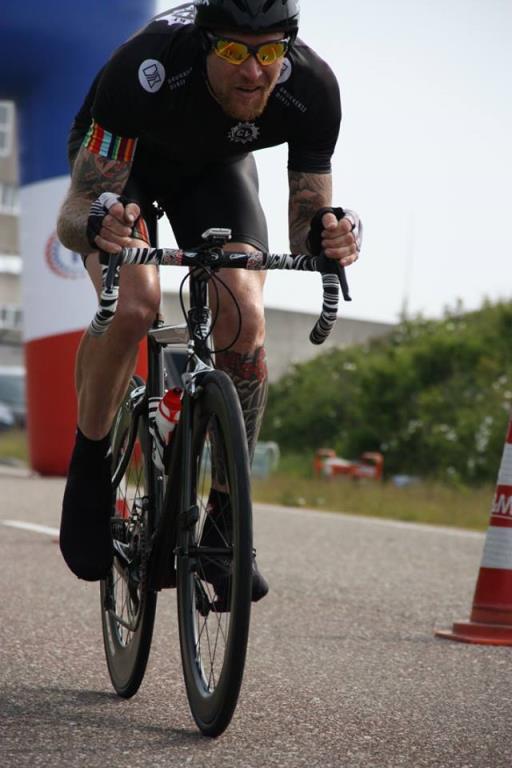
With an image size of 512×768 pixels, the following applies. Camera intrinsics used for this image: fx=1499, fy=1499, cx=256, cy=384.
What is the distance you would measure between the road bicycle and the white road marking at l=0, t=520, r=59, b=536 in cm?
467

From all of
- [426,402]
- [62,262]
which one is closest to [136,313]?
[62,262]

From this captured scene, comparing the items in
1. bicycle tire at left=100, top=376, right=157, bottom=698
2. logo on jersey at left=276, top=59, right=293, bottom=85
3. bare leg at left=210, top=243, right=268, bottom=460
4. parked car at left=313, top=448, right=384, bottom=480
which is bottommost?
parked car at left=313, top=448, right=384, bottom=480

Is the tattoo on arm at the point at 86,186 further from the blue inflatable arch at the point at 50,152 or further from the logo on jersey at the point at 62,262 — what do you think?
the logo on jersey at the point at 62,262

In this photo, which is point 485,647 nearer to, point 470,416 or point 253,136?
point 253,136

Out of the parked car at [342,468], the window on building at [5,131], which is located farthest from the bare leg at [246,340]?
the window on building at [5,131]

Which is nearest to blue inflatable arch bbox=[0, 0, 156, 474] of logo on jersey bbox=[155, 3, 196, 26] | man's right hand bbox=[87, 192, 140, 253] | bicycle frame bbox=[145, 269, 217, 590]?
logo on jersey bbox=[155, 3, 196, 26]

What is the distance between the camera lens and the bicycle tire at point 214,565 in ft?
11.0

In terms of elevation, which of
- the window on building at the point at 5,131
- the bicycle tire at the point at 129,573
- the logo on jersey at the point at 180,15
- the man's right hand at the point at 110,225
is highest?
the window on building at the point at 5,131

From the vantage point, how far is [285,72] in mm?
4031

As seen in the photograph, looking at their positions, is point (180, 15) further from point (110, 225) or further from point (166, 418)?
point (166, 418)

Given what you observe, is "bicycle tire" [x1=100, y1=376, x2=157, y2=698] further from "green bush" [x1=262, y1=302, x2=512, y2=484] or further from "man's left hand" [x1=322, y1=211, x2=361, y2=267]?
"green bush" [x1=262, y1=302, x2=512, y2=484]

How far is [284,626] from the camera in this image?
5668mm

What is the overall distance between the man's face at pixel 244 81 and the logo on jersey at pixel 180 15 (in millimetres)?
302

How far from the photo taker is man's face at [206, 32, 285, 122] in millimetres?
3770
